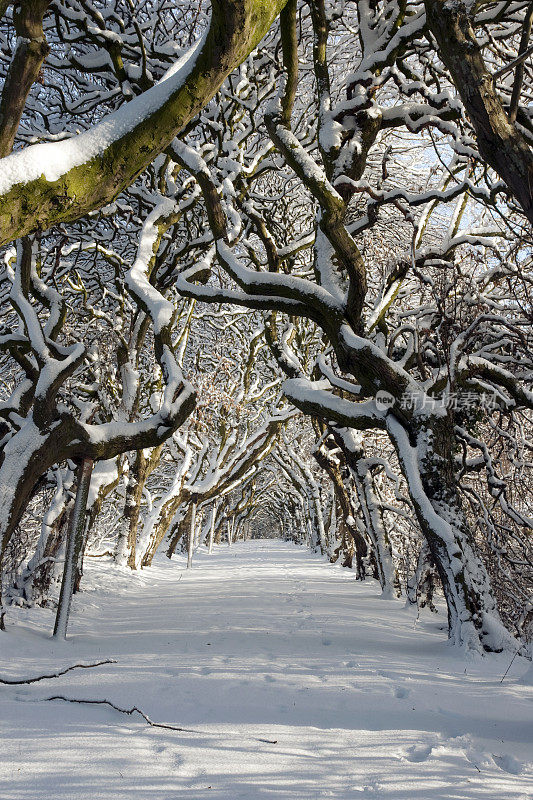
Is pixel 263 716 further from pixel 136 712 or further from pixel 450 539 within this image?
pixel 450 539

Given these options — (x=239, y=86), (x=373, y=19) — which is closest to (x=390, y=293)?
(x=373, y=19)

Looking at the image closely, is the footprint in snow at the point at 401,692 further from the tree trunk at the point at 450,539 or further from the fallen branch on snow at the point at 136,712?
the tree trunk at the point at 450,539

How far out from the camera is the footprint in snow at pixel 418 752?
2.50 m

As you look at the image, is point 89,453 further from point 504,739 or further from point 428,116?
point 428,116

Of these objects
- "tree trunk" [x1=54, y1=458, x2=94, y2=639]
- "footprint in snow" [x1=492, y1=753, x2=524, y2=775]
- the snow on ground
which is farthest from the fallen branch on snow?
"tree trunk" [x1=54, y1=458, x2=94, y2=639]

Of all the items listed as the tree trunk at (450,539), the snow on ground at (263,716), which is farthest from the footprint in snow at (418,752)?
the tree trunk at (450,539)

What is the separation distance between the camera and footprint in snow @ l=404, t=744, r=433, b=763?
2.50m

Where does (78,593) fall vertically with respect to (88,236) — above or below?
below

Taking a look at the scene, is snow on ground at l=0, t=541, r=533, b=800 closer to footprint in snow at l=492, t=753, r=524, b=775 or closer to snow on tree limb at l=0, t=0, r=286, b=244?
footprint in snow at l=492, t=753, r=524, b=775

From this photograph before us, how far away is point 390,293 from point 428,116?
183 cm

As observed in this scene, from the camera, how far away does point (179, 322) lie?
12.2 metres

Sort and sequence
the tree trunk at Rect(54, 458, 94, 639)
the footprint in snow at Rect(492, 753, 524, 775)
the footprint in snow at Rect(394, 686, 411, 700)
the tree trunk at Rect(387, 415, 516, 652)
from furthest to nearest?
the tree trunk at Rect(54, 458, 94, 639)
the tree trunk at Rect(387, 415, 516, 652)
the footprint in snow at Rect(394, 686, 411, 700)
the footprint in snow at Rect(492, 753, 524, 775)

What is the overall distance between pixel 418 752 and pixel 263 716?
2.75ft

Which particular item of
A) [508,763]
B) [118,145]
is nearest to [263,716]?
[508,763]
